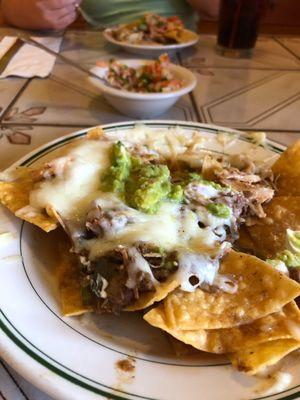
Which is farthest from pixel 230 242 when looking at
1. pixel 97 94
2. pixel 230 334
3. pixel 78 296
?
pixel 97 94

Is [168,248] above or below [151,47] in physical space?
above

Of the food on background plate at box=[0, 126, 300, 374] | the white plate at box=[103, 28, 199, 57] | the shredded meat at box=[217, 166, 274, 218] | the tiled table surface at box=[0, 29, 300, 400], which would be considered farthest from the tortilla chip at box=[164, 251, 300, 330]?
the white plate at box=[103, 28, 199, 57]

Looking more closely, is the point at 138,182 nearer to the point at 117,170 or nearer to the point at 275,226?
the point at 117,170

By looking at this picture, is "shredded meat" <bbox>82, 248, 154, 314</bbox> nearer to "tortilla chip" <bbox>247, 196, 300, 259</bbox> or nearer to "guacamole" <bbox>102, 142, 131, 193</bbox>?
"guacamole" <bbox>102, 142, 131, 193</bbox>

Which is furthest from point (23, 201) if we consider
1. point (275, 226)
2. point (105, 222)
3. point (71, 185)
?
point (275, 226)

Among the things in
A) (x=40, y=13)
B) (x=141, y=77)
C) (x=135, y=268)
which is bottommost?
(x=40, y=13)

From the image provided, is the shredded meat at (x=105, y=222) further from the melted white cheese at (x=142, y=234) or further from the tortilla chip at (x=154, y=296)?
the tortilla chip at (x=154, y=296)

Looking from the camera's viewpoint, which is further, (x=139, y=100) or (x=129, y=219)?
(x=139, y=100)
